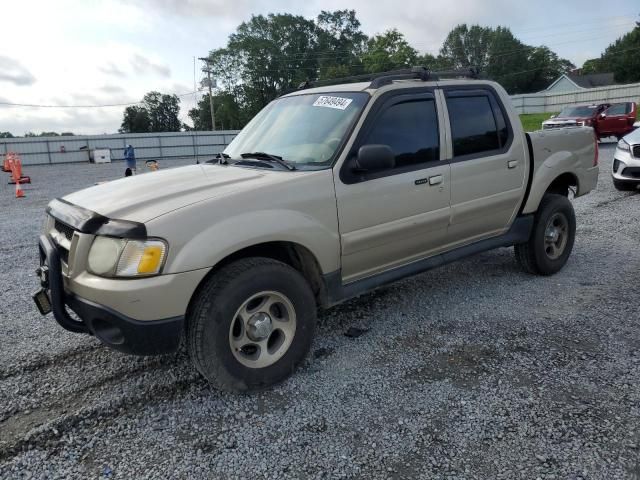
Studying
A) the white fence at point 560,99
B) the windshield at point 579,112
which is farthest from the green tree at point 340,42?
the windshield at point 579,112

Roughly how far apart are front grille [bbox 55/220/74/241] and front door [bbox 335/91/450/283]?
5.57ft

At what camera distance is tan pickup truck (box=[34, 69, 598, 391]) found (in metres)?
2.63

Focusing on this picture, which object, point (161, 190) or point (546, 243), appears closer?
point (161, 190)

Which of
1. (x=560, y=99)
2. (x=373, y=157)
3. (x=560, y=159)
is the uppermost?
(x=560, y=99)

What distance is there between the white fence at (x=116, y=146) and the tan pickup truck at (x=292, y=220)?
30.0 meters

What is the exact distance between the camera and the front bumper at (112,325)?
2.58m

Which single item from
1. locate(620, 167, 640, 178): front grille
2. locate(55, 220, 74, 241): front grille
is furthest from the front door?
locate(620, 167, 640, 178): front grille

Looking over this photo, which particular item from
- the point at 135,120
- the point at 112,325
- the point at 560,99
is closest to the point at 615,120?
the point at 112,325

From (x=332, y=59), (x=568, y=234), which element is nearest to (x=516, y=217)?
(x=568, y=234)

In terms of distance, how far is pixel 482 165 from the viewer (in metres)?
4.12

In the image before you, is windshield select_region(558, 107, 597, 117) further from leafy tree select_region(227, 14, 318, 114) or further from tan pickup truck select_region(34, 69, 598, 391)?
leafy tree select_region(227, 14, 318, 114)

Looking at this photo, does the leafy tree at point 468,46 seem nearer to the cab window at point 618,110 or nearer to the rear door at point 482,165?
the cab window at point 618,110

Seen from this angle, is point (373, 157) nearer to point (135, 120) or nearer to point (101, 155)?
point (101, 155)

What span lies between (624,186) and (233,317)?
32.8 ft
